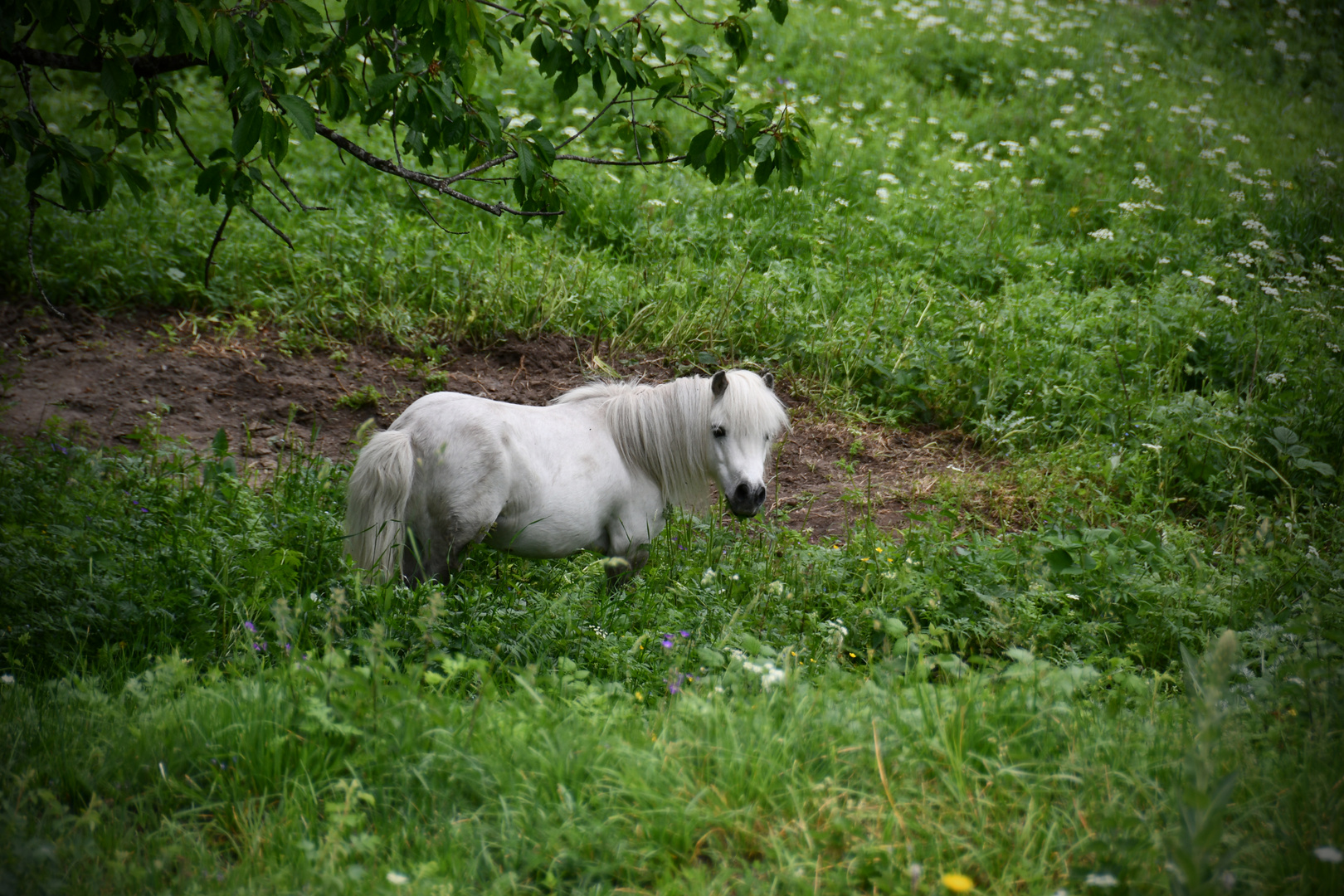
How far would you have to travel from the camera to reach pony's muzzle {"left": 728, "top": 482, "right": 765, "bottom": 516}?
391cm

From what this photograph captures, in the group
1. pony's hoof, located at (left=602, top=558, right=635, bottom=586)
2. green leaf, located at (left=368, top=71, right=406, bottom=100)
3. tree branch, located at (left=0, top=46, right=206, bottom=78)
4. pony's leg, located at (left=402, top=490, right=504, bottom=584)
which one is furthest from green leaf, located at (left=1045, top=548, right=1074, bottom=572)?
tree branch, located at (left=0, top=46, right=206, bottom=78)

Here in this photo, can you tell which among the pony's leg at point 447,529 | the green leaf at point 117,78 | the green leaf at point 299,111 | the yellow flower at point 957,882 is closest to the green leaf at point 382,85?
the green leaf at point 299,111

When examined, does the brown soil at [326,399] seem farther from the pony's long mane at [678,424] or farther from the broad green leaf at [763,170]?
the broad green leaf at [763,170]

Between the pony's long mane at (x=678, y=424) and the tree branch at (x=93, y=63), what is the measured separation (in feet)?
7.14

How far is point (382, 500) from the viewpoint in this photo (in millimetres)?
3549

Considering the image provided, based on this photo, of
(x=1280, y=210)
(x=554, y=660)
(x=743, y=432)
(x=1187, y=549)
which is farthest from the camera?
(x=1280, y=210)

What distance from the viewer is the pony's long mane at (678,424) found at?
399cm

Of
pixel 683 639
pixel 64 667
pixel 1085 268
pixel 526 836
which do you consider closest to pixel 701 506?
pixel 683 639

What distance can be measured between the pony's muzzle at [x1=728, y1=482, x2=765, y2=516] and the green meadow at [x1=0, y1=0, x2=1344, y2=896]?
1.05ft

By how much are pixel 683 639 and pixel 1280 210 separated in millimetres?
8406

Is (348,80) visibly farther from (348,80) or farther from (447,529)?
(447,529)

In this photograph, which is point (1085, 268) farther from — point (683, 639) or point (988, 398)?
point (683, 639)

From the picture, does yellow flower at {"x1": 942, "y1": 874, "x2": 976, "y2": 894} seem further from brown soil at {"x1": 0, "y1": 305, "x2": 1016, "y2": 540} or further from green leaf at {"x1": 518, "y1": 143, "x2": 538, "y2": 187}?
green leaf at {"x1": 518, "y1": 143, "x2": 538, "y2": 187}

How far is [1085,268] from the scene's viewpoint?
7691 millimetres
